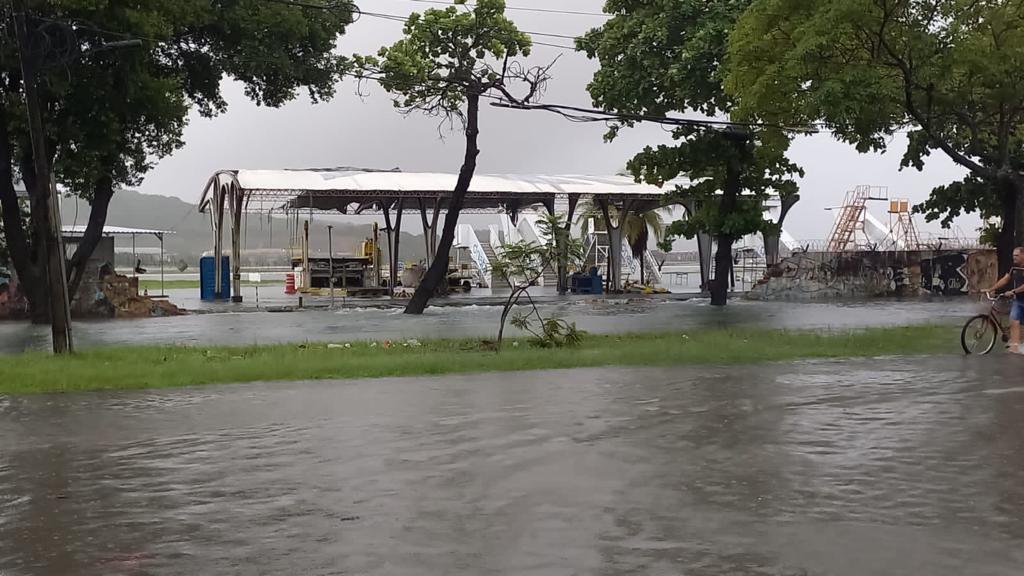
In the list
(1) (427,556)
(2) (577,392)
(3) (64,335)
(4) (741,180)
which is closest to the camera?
(1) (427,556)

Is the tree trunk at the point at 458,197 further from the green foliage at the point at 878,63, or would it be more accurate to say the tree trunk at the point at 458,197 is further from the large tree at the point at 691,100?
the green foliage at the point at 878,63

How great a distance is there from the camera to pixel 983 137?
2831cm

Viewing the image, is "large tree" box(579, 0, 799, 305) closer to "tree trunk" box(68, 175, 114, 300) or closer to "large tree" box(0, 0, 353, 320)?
"large tree" box(0, 0, 353, 320)

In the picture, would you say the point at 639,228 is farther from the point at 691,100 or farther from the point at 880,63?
the point at 880,63

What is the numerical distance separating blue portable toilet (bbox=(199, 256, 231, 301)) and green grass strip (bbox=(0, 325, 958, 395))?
73.9 feet

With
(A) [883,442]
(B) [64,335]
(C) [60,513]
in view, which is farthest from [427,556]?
(B) [64,335]

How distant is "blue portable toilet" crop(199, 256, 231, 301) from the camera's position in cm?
3853

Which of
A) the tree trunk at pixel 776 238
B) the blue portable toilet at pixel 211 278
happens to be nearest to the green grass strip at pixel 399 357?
the tree trunk at pixel 776 238

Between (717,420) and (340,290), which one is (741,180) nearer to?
(340,290)

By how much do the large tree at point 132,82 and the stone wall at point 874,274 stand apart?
20.6m

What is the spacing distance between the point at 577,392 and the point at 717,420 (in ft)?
7.91

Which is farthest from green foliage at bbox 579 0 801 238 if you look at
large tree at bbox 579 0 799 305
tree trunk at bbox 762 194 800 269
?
tree trunk at bbox 762 194 800 269

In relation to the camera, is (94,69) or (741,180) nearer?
(94,69)

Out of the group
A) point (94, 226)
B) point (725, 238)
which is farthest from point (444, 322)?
point (725, 238)
